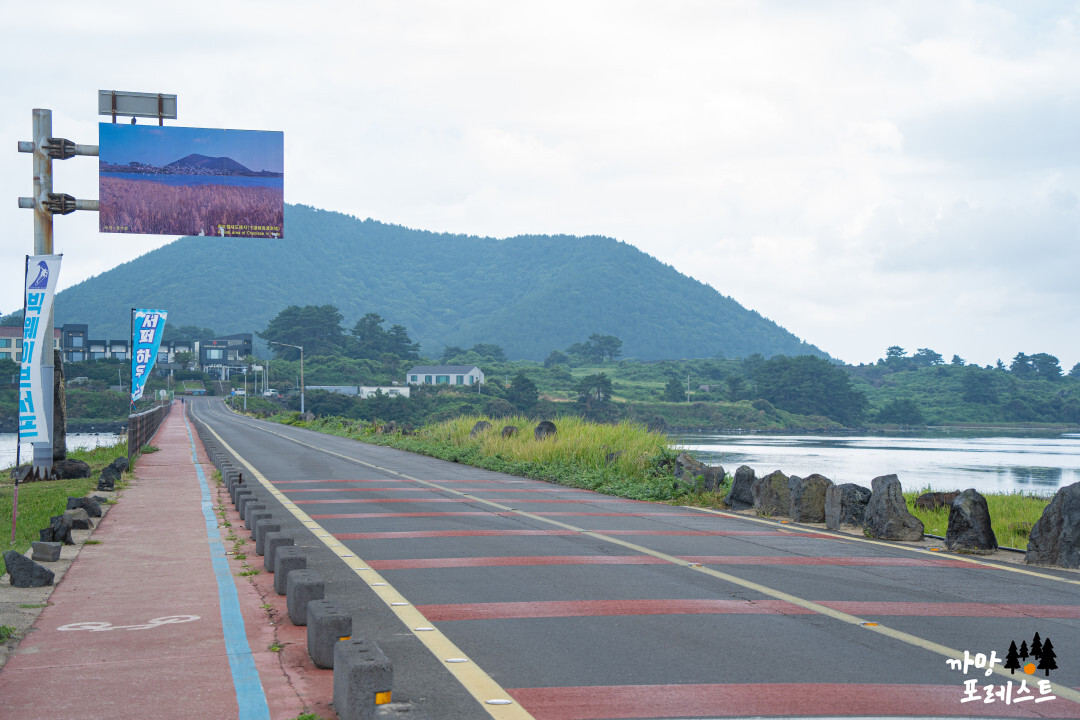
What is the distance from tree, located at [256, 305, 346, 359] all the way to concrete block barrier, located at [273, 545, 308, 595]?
6787 inches

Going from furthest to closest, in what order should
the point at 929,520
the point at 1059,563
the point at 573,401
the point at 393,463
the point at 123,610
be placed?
1. the point at 573,401
2. the point at 393,463
3. the point at 929,520
4. the point at 1059,563
5. the point at 123,610

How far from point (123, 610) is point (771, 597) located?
5238 millimetres

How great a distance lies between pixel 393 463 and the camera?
90.8 feet

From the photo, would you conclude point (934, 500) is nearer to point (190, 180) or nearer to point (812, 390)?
point (190, 180)

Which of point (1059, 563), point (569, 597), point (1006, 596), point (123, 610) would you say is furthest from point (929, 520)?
point (123, 610)

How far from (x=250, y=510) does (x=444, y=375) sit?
142 metres

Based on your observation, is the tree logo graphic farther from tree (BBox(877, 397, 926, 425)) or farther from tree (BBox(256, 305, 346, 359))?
tree (BBox(256, 305, 346, 359))

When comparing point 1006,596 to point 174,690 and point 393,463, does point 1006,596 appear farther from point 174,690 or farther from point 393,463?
point 393,463

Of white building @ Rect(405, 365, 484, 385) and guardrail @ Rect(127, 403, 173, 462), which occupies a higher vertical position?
white building @ Rect(405, 365, 484, 385)

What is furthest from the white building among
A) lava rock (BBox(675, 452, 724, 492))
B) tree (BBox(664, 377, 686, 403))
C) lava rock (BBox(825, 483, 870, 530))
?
lava rock (BBox(825, 483, 870, 530))

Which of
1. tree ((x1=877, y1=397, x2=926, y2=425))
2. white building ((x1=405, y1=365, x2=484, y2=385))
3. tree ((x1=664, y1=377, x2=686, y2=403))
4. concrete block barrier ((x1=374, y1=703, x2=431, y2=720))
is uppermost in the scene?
white building ((x1=405, y1=365, x2=484, y2=385))

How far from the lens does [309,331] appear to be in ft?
593

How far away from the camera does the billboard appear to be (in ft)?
68.4

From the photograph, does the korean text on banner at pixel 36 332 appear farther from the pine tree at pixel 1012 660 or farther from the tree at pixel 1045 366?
the tree at pixel 1045 366
